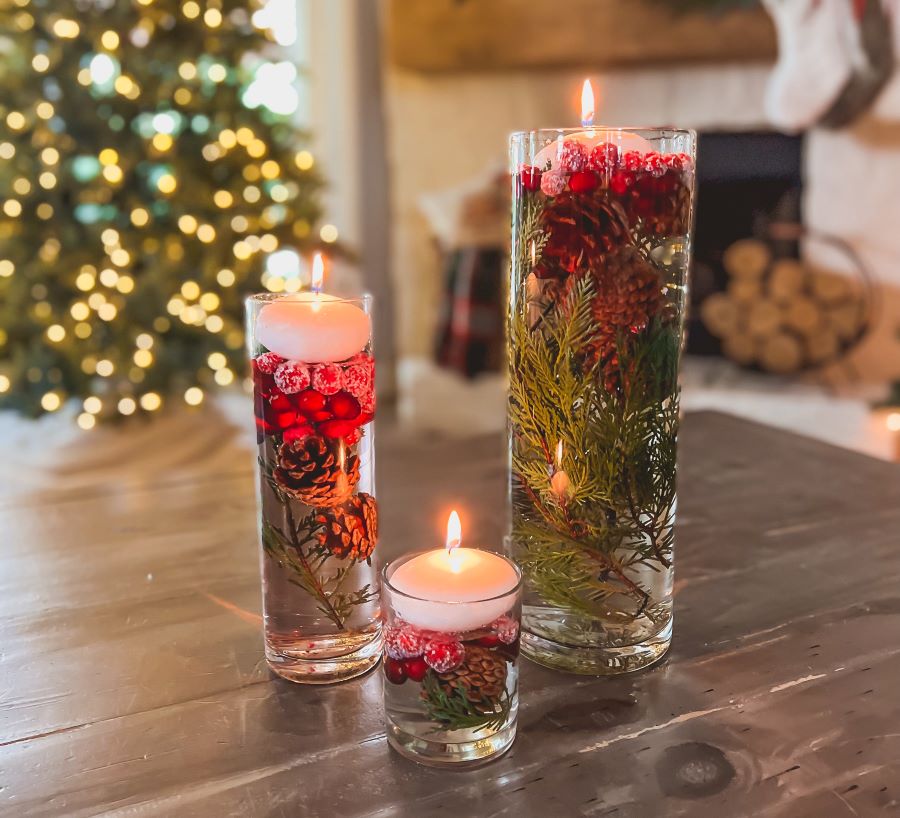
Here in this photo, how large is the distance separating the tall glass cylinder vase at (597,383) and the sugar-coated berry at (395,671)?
123 mm

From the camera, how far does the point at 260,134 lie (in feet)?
6.92

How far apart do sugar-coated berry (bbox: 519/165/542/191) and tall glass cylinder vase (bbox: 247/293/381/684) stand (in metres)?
0.12

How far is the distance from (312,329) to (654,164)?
8.4 inches

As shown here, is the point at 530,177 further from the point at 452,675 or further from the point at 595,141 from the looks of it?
the point at 452,675

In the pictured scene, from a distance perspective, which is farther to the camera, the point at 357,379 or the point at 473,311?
the point at 473,311

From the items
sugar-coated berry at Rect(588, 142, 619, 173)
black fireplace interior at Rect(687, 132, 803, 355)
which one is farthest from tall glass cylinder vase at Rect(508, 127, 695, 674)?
black fireplace interior at Rect(687, 132, 803, 355)

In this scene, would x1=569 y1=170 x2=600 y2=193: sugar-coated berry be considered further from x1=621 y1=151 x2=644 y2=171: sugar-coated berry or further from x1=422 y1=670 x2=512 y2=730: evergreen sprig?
x1=422 y1=670 x2=512 y2=730: evergreen sprig

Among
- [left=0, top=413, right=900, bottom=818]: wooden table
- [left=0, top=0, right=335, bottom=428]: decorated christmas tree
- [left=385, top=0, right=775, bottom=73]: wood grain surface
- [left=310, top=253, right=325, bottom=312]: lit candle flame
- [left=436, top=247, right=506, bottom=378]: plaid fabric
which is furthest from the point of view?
[left=436, top=247, right=506, bottom=378]: plaid fabric

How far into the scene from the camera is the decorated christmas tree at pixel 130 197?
1956 mm

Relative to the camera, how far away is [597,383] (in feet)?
1.71

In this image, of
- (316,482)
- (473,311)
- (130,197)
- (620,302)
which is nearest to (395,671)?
(316,482)

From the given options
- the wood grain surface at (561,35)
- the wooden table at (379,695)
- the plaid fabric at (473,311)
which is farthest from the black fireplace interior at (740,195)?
the wooden table at (379,695)

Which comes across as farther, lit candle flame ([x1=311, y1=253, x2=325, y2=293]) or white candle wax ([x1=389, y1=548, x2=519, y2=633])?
lit candle flame ([x1=311, y1=253, x2=325, y2=293])

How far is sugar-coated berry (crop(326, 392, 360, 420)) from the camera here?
52 centimetres
